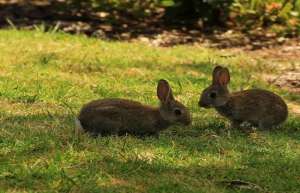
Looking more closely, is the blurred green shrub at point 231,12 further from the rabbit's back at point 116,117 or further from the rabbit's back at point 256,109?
the rabbit's back at point 116,117

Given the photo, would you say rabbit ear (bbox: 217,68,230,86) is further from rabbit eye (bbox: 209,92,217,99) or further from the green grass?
the green grass

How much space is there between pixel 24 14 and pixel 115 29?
211cm

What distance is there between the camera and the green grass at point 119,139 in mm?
5977

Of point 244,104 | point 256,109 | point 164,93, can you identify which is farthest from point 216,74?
point 164,93

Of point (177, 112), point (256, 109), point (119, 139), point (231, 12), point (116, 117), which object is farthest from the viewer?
point (231, 12)

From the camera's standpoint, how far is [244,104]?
824cm

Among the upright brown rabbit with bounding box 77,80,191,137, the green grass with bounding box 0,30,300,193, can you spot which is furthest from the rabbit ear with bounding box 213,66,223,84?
the upright brown rabbit with bounding box 77,80,191,137

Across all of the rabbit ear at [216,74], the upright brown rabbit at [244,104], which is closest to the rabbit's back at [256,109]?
the upright brown rabbit at [244,104]

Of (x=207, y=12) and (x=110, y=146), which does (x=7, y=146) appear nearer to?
(x=110, y=146)

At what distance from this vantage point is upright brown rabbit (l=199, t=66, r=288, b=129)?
8180 mm

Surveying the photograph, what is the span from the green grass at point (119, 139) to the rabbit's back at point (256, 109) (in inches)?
6.1

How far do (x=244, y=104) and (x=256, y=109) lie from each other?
0.14 m

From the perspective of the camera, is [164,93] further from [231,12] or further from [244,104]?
[231,12]

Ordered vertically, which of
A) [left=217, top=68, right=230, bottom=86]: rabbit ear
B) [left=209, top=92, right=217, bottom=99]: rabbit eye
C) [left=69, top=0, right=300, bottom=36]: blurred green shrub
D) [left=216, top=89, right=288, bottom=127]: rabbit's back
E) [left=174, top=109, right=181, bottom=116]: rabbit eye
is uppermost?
[left=217, top=68, right=230, bottom=86]: rabbit ear
